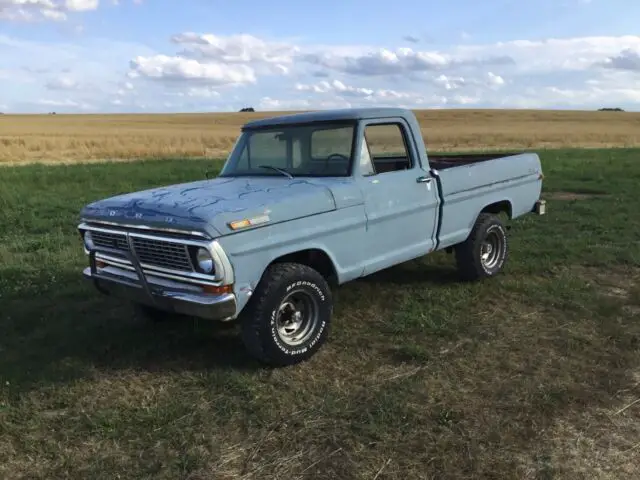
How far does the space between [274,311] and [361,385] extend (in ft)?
2.58

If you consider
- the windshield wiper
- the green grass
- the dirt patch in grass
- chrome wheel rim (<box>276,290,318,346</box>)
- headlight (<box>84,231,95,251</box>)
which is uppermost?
the windshield wiper

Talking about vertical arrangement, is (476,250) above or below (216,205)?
below

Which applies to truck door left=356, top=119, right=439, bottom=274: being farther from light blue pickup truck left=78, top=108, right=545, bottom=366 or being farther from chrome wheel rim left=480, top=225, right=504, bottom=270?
chrome wheel rim left=480, top=225, right=504, bottom=270

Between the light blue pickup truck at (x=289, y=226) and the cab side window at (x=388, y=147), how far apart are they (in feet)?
0.04

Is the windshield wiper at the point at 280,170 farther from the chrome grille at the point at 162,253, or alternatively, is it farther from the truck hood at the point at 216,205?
the chrome grille at the point at 162,253

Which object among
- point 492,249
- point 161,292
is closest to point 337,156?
point 161,292

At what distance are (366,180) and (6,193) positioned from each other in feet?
35.7

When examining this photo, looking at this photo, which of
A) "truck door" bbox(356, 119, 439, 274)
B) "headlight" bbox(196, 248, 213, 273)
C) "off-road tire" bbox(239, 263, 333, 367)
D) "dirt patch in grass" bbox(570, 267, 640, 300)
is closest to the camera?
"headlight" bbox(196, 248, 213, 273)

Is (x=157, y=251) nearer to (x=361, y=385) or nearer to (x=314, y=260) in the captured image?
(x=314, y=260)

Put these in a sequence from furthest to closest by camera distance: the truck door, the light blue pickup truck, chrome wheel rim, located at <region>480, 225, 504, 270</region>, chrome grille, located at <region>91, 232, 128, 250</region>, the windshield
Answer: chrome wheel rim, located at <region>480, 225, 504, 270</region>
the windshield
the truck door
chrome grille, located at <region>91, 232, 128, 250</region>
the light blue pickup truck

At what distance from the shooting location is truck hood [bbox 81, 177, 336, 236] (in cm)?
397

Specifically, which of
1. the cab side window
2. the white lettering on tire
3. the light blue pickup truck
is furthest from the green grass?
the cab side window

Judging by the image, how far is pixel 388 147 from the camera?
18.4ft

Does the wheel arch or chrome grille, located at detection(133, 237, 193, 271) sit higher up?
chrome grille, located at detection(133, 237, 193, 271)
